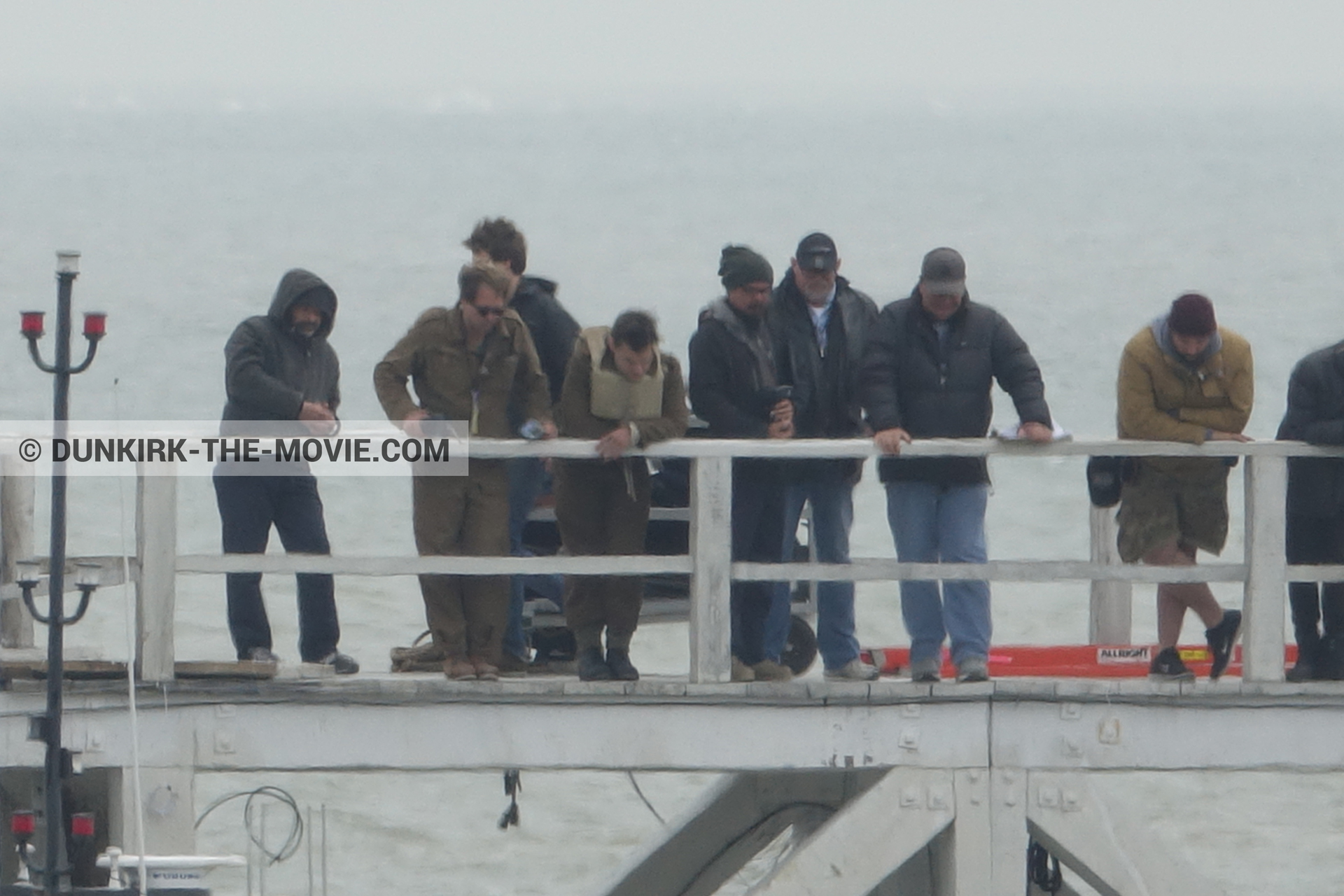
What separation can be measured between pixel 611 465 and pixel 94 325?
6.21 ft

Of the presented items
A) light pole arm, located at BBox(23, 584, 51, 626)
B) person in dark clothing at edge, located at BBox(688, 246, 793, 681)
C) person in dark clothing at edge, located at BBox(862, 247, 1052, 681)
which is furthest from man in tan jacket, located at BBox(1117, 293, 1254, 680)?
light pole arm, located at BBox(23, 584, 51, 626)

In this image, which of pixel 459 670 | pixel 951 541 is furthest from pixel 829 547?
pixel 459 670

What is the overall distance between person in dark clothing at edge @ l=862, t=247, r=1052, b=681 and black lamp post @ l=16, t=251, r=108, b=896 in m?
2.72

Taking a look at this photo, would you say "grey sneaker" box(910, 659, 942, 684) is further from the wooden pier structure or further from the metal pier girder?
the metal pier girder

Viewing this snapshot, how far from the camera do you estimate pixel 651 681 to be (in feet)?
30.8

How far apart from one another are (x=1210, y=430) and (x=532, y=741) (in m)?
2.62

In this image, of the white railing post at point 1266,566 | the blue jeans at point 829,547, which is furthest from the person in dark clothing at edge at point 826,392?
the white railing post at point 1266,566

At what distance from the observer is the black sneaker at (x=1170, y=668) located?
A: 9.48 meters

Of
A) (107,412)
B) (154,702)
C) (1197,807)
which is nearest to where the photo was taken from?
(154,702)

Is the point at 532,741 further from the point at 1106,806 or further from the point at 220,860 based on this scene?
the point at 1106,806

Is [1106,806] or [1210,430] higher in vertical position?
[1210,430]

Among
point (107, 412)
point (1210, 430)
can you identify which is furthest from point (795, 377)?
point (107, 412)

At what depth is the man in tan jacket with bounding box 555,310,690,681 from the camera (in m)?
9.10

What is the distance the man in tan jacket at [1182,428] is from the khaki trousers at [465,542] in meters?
2.23
